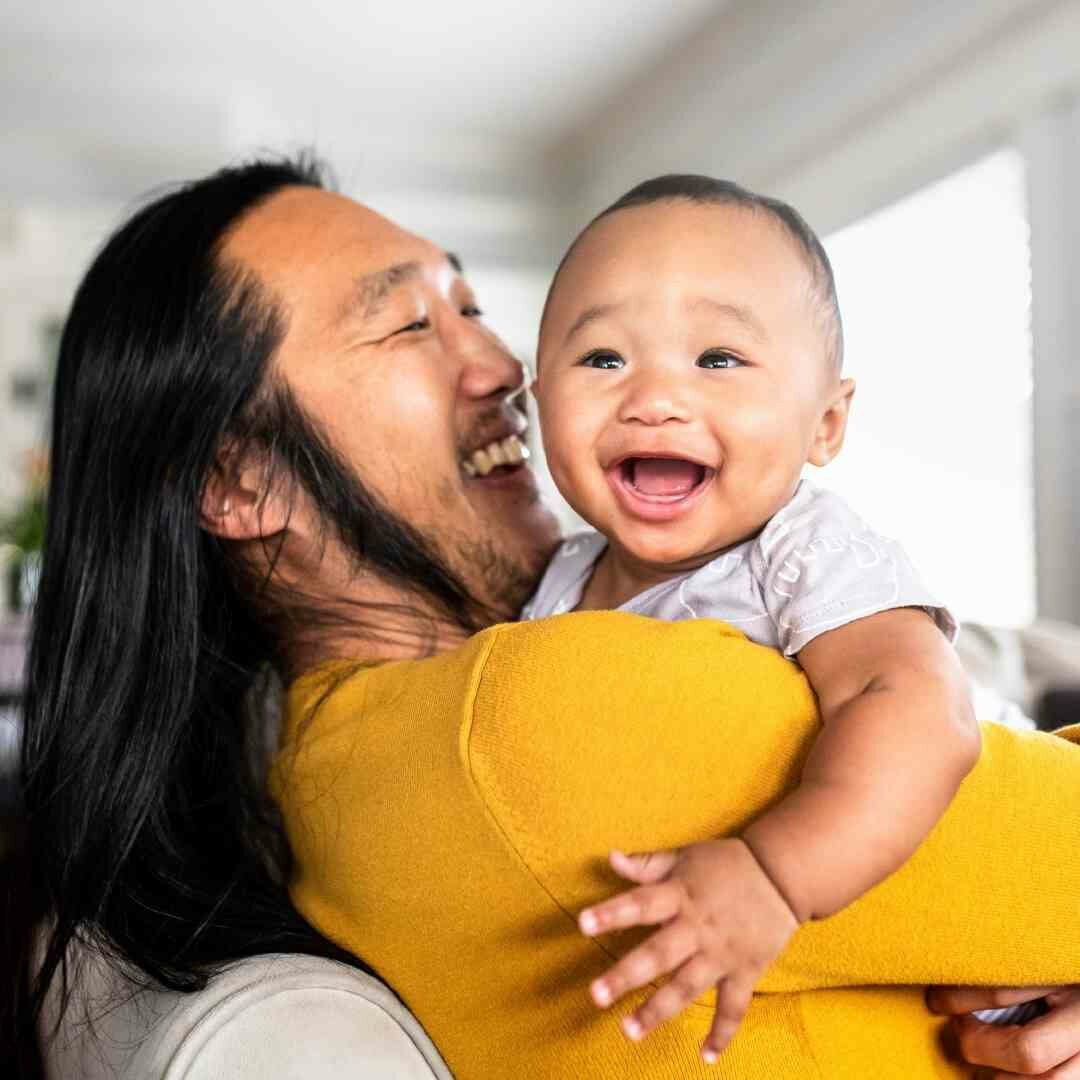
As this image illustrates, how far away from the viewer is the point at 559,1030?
85cm

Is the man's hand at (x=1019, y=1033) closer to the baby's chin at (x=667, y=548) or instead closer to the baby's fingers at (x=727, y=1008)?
the baby's fingers at (x=727, y=1008)

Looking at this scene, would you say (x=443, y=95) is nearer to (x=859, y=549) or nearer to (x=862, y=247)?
(x=862, y=247)

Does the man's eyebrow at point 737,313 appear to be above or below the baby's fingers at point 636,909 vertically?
above

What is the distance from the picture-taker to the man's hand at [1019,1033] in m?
0.86

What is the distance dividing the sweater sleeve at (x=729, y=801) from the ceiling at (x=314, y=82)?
455cm

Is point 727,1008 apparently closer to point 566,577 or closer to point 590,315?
point 590,315

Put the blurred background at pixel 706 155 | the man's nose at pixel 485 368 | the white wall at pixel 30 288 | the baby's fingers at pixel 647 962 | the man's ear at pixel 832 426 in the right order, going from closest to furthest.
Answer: the baby's fingers at pixel 647 962, the man's ear at pixel 832 426, the man's nose at pixel 485 368, the blurred background at pixel 706 155, the white wall at pixel 30 288

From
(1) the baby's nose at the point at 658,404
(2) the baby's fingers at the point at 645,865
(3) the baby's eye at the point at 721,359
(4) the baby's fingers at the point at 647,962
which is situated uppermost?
(3) the baby's eye at the point at 721,359

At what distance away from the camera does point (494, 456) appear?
145 centimetres

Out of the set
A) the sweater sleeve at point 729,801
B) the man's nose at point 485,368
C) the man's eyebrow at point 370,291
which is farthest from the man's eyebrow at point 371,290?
the sweater sleeve at point 729,801

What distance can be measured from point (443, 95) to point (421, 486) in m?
5.07

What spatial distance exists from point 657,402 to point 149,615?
575 mm

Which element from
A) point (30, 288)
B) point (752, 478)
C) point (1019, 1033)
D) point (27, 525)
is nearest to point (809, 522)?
point (752, 478)

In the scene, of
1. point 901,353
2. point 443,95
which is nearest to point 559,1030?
point 901,353
